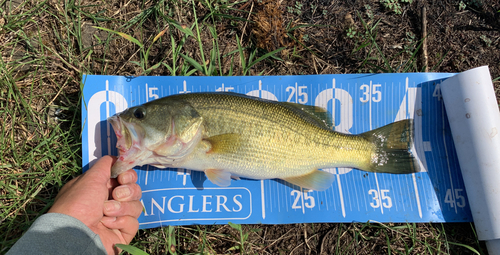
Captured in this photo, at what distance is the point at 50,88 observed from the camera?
296cm

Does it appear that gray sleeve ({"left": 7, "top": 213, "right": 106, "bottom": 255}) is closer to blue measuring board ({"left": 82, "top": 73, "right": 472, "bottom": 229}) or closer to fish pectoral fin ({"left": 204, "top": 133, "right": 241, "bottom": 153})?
blue measuring board ({"left": 82, "top": 73, "right": 472, "bottom": 229})

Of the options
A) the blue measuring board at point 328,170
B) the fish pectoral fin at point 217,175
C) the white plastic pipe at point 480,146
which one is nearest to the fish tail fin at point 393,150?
the blue measuring board at point 328,170

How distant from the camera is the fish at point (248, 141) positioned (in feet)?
7.42

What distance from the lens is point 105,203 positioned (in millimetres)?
2354

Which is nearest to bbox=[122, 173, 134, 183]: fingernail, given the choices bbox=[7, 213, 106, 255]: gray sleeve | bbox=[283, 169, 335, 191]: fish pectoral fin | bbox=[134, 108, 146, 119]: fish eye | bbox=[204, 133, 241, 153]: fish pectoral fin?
bbox=[7, 213, 106, 255]: gray sleeve

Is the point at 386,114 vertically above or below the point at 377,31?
below

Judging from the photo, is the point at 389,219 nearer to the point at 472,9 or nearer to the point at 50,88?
the point at 472,9

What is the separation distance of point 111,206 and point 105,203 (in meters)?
0.06

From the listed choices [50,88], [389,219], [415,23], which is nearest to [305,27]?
[415,23]

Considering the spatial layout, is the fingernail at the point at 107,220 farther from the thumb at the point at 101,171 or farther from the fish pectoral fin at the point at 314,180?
the fish pectoral fin at the point at 314,180

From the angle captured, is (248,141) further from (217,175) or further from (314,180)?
(314,180)

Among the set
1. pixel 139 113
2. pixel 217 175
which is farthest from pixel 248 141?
pixel 139 113

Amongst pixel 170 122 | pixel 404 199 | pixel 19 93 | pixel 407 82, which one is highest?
pixel 19 93

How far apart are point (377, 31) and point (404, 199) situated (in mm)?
1919
